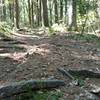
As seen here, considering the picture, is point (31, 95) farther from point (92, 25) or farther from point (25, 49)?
point (92, 25)

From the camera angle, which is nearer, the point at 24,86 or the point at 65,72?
the point at 24,86

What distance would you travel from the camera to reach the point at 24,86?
18.2 feet

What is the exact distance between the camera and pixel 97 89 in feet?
19.2

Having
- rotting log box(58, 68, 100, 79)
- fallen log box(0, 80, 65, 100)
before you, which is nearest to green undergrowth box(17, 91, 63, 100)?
fallen log box(0, 80, 65, 100)

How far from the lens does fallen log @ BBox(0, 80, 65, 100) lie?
5.41 meters

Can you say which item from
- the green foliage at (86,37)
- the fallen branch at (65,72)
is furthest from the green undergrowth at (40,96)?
the green foliage at (86,37)

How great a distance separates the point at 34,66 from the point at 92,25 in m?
10.6

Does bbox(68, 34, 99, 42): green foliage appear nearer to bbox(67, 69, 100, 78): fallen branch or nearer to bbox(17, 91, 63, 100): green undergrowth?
bbox(67, 69, 100, 78): fallen branch

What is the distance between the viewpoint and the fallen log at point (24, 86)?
17.7 ft

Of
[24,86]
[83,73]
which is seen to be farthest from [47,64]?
[24,86]

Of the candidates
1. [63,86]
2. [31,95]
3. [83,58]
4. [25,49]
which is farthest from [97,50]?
[31,95]

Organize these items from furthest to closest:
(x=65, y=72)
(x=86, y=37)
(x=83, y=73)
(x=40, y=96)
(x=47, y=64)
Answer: (x=86, y=37) < (x=47, y=64) < (x=83, y=73) < (x=65, y=72) < (x=40, y=96)

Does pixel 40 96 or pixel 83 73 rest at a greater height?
pixel 83 73

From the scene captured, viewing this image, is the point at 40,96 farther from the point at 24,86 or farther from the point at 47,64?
the point at 47,64
